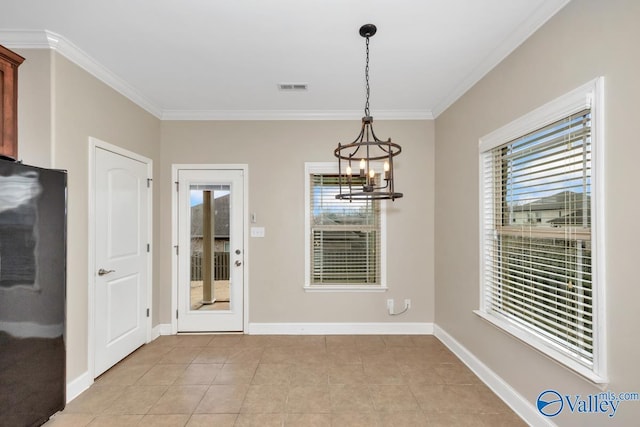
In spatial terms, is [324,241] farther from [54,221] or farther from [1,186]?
[1,186]

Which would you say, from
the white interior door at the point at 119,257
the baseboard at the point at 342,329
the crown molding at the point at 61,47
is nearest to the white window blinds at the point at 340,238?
the baseboard at the point at 342,329

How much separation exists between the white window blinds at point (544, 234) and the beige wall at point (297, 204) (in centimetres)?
114

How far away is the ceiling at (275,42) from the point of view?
195cm

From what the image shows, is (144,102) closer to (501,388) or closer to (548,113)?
(548,113)

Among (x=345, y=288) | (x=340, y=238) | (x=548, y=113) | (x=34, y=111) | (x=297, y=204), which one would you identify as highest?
(x=34, y=111)

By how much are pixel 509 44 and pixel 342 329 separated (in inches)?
129

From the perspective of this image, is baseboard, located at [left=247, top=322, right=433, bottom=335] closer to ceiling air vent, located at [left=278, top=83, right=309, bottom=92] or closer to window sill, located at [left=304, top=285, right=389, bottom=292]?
window sill, located at [left=304, top=285, right=389, bottom=292]

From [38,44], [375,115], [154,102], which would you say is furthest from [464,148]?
[38,44]

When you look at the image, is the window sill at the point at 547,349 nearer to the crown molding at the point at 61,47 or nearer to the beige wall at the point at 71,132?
the beige wall at the point at 71,132

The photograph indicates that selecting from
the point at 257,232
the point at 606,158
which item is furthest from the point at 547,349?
the point at 257,232

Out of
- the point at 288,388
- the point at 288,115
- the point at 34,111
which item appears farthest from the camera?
the point at 288,115

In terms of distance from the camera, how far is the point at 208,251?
12.5 feet

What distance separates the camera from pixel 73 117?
241 cm

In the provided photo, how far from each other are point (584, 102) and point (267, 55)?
216 cm
